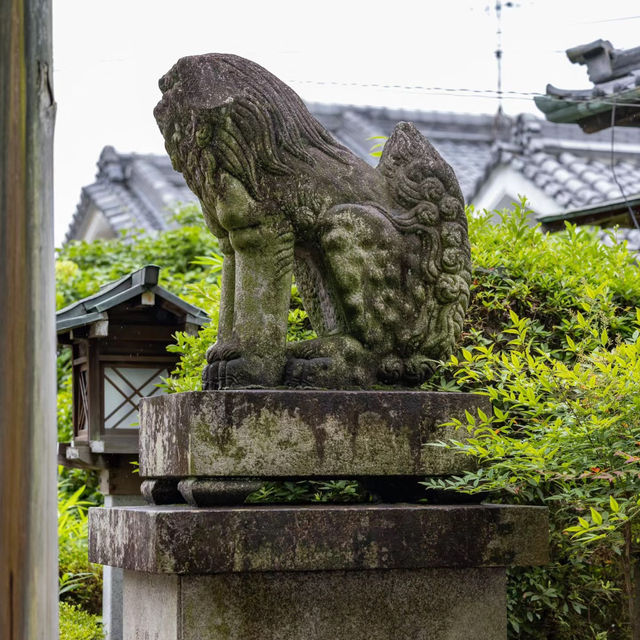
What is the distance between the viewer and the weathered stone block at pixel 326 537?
383cm

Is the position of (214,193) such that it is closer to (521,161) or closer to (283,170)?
(283,170)

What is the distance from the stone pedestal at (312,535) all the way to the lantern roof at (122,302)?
6.37 feet

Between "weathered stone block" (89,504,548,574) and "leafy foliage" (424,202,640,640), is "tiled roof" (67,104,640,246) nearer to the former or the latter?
"leafy foliage" (424,202,640,640)

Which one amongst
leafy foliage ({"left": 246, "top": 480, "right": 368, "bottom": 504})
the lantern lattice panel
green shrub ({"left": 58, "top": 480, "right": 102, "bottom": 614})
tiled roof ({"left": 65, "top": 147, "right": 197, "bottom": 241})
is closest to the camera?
leafy foliage ({"left": 246, "top": 480, "right": 368, "bottom": 504})

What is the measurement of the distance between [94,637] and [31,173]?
155 inches

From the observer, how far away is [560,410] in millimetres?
4305

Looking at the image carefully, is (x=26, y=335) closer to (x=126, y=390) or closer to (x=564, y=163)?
(x=126, y=390)

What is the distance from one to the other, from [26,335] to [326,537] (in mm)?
1574

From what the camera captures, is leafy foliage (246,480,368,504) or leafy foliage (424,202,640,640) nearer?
leafy foliage (424,202,640,640)

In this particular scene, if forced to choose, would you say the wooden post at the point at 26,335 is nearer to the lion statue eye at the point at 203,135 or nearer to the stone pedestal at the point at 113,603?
the lion statue eye at the point at 203,135

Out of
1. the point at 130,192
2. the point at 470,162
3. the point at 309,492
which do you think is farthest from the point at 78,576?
the point at 470,162

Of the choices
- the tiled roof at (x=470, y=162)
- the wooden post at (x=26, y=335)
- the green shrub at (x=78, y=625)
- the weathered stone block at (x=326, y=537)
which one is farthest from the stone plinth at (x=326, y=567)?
the tiled roof at (x=470, y=162)

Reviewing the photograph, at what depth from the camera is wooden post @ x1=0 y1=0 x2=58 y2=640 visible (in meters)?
2.71

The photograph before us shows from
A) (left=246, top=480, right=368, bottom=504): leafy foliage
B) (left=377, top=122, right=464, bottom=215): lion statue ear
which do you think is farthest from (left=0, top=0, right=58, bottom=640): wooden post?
(left=377, top=122, right=464, bottom=215): lion statue ear
